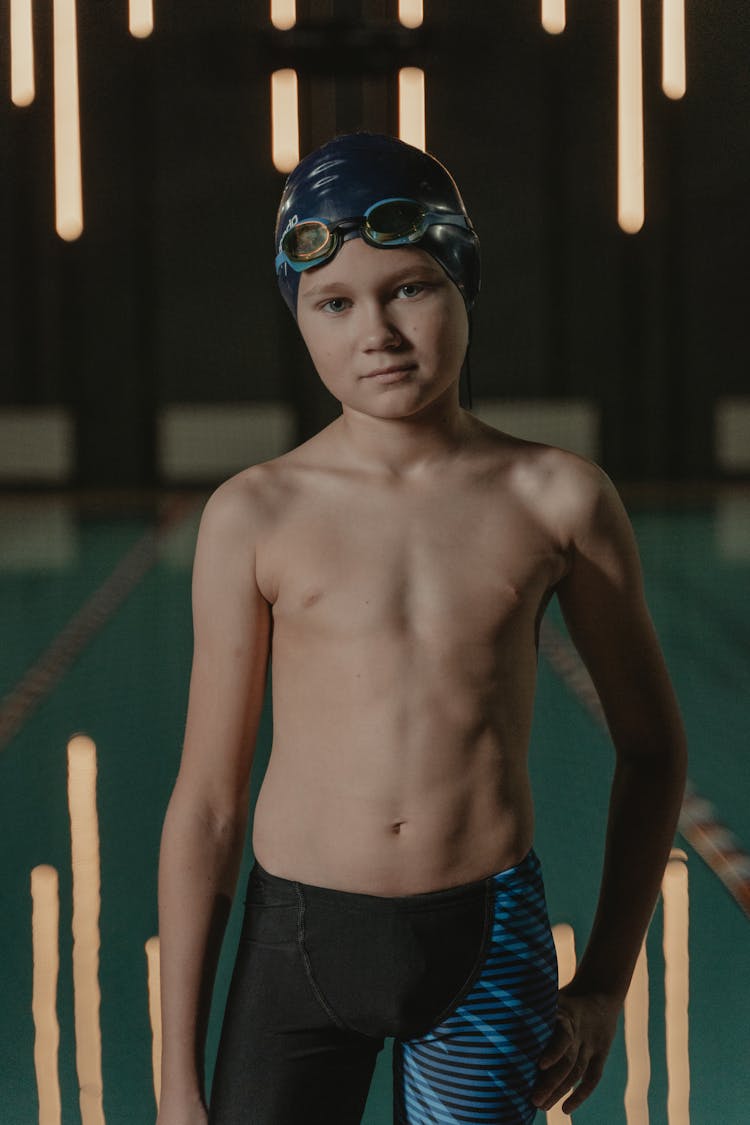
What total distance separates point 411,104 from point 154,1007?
43.0ft

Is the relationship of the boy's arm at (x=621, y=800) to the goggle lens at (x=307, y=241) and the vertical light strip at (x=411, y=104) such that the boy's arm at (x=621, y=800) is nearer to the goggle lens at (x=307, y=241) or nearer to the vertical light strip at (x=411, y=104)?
the goggle lens at (x=307, y=241)

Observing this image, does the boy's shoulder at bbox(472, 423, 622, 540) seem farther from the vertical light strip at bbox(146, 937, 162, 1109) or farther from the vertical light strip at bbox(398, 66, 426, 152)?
the vertical light strip at bbox(398, 66, 426, 152)

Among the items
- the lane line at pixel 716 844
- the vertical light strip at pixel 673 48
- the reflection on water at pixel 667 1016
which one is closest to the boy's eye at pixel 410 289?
the reflection on water at pixel 667 1016

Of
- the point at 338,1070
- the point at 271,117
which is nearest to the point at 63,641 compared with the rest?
the point at 338,1070

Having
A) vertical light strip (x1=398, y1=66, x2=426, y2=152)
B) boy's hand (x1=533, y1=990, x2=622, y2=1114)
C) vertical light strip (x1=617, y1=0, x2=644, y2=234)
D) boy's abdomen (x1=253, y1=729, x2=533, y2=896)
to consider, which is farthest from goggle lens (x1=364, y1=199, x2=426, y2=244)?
vertical light strip (x1=617, y1=0, x2=644, y2=234)

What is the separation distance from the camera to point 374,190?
116cm

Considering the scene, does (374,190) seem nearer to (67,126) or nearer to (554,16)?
(67,126)

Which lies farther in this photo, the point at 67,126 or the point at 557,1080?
the point at 67,126

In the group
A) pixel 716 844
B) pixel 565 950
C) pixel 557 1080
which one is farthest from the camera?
pixel 716 844

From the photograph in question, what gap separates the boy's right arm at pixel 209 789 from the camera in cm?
119

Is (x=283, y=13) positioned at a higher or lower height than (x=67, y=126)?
higher

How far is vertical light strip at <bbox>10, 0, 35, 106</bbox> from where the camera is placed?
1423 cm

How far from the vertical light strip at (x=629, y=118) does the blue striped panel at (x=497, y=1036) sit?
1430 cm

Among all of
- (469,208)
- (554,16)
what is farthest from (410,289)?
(554,16)
